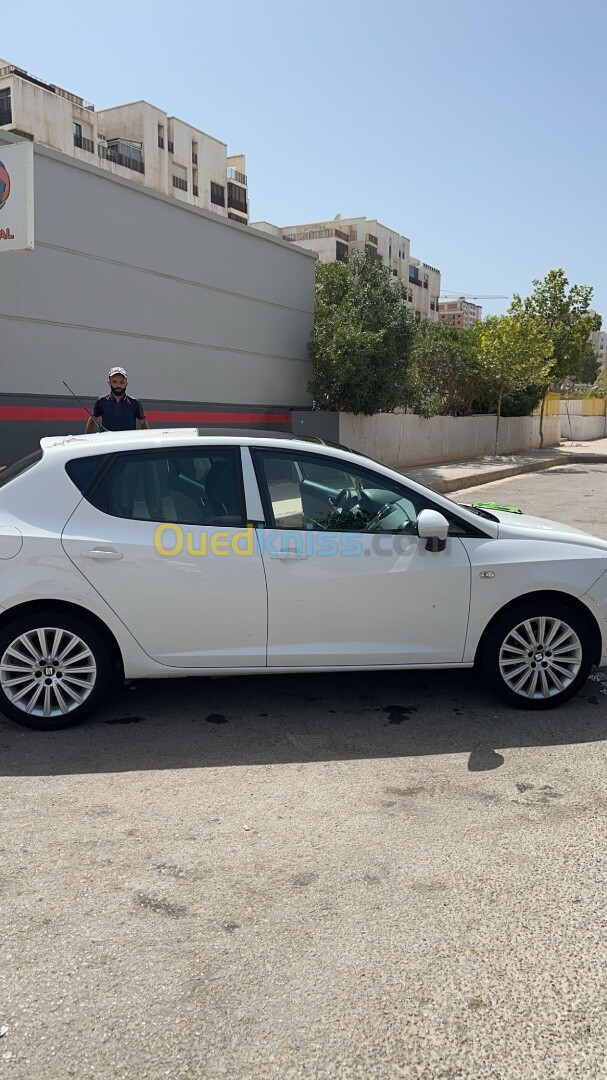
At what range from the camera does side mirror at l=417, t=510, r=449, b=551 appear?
4.47m

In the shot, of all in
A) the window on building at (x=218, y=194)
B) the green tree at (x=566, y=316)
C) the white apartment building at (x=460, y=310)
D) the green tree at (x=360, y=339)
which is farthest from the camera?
the white apartment building at (x=460, y=310)

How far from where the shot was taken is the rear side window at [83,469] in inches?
174

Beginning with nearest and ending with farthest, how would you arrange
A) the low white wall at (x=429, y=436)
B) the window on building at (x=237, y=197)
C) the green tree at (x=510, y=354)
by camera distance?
the low white wall at (x=429, y=436)
the green tree at (x=510, y=354)
the window on building at (x=237, y=197)

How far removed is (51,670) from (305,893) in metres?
1.99

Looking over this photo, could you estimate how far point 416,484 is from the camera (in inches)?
187

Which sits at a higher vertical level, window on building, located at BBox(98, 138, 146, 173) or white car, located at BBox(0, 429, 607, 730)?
window on building, located at BBox(98, 138, 146, 173)

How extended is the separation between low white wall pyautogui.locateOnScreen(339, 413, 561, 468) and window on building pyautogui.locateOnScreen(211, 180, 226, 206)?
1897 inches

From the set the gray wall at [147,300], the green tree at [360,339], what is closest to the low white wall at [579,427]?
the green tree at [360,339]

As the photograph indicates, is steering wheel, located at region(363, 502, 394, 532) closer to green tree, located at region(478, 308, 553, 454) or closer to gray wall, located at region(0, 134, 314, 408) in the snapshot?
gray wall, located at region(0, 134, 314, 408)

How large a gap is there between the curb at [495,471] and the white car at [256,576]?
8044 mm

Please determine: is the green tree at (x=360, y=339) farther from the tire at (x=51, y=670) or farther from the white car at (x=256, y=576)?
the tire at (x=51, y=670)

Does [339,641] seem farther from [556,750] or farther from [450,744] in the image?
[556,750]

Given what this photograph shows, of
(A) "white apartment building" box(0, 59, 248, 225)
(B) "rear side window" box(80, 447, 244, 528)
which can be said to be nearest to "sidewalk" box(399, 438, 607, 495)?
(B) "rear side window" box(80, 447, 244, 528)

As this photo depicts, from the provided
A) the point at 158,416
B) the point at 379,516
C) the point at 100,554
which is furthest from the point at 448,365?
the point at 100,554
